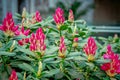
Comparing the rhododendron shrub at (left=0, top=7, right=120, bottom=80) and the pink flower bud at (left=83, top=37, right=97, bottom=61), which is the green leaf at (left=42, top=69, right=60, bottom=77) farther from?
the pink flower bud at (left=83, top=37, right=97, bottom=61)

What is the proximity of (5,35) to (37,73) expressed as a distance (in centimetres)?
34

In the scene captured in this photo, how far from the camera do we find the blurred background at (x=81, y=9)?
576 centimetres

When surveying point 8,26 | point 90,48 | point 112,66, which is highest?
point 8,26

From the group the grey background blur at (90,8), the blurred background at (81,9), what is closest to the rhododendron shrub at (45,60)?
the blurred background at (81,9)

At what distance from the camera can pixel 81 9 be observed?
1112 centimetres

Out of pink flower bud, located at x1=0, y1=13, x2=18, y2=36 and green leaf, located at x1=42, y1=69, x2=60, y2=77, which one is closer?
green leaf, located at x1=42, y1=69, x2=60, y2=77

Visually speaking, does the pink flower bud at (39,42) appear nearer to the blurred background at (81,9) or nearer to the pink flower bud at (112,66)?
the pink flower bud at (112,66)

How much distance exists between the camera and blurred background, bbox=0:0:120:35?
18.9 ft

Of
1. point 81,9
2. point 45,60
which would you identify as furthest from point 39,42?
point 81,9

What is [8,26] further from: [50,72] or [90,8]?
[90,8]

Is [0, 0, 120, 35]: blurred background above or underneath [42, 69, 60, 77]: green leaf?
above

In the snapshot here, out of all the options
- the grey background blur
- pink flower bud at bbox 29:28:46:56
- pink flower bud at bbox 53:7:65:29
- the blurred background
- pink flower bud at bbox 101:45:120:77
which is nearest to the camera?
pink flower bud at bbox 29:28:46:56

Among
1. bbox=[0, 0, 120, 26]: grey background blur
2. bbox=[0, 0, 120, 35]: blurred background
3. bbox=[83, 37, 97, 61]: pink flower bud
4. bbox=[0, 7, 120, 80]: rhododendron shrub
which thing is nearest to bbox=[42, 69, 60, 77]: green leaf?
bbox=[0, 7, 120, 80]: rhododendron shrub

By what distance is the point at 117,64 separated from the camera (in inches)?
61.8
